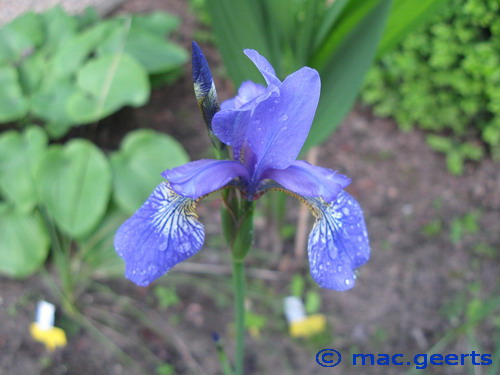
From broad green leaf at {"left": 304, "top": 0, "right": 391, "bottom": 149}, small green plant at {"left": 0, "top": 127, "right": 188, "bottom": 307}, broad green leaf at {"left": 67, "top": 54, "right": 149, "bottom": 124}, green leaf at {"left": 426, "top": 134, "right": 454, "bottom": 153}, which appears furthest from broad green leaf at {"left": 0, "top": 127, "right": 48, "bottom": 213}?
green leaf at {"left": 426, "top": 134, "right": 454, "bottom": 153}

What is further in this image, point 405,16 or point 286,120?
point 405,16

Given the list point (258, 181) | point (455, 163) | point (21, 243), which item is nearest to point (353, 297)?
point (455, 163)

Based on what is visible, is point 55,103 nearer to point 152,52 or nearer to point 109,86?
point 109,86

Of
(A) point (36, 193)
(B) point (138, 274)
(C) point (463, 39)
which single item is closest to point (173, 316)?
(A) point (36, 193)

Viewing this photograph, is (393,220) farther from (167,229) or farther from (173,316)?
(167,229)

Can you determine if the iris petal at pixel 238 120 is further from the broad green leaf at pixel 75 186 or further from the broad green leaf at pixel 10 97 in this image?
the broad green leaf at pixel 10 97

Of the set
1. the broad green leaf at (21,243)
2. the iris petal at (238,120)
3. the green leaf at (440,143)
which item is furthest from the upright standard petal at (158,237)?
the green leaf at (440,143)
